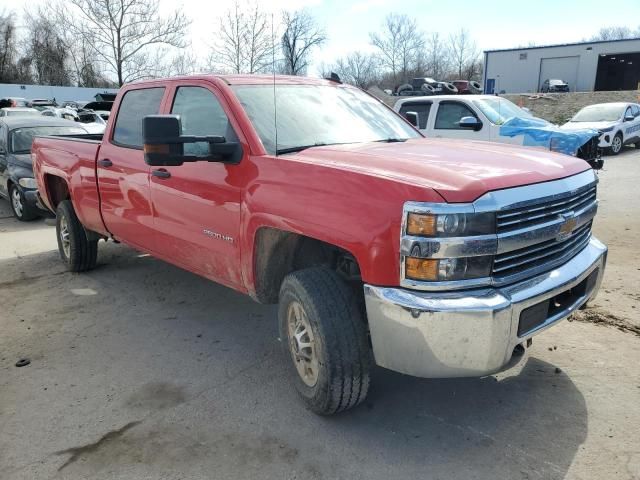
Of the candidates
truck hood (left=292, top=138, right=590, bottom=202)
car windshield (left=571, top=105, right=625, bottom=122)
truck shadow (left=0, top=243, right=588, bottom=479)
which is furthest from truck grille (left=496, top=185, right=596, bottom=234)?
car windshield (left=571, top=105, right=625, bottom=122)

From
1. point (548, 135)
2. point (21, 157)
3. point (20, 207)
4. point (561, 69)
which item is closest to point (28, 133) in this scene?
point (21, 157)

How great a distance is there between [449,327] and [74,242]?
4.55m

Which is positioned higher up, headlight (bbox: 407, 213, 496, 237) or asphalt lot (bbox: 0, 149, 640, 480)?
headlight (bbox: 407, 213, 496, 237)

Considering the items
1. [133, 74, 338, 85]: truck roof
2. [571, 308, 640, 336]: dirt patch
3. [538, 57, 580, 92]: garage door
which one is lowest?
[571, 308, 640, 336]: dirt patch

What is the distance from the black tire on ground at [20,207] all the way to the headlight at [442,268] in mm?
8049

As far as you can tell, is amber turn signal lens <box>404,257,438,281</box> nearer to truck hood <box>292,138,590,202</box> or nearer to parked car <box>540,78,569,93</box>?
truck hood <box>292,138,590,202</box>

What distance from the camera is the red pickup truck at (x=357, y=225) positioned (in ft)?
8.11

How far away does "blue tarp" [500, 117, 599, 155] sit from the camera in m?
7.98

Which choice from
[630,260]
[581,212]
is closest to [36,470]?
[581,212]

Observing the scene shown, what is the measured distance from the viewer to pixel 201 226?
3707mm

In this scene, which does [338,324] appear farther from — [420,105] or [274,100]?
[420,105]

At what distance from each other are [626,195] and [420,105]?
3974 millimetres

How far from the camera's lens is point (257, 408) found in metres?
3.21

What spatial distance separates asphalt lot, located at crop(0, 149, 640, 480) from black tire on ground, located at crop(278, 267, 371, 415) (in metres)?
0.21
